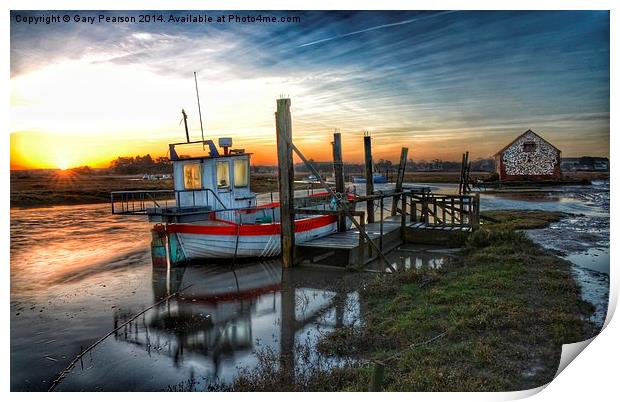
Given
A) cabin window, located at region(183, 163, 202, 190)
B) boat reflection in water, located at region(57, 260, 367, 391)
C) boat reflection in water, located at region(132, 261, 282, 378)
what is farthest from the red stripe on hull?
cabin window, located at region(183, 163, 202, 190)

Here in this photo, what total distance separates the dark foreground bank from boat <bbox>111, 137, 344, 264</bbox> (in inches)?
183

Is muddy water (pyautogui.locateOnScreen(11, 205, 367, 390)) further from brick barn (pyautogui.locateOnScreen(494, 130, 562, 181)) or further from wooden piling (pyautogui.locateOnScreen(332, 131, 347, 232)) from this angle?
brick barn (pyautogui.locateOnScreen(494, 130, 562, 181))

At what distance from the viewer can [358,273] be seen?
1077 centimetres

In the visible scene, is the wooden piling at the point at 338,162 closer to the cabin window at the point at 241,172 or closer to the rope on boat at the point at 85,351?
the cabin window at the point at 241,172

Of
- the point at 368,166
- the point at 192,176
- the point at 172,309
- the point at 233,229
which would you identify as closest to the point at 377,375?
the point at 172,309

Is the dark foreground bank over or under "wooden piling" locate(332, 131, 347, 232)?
under

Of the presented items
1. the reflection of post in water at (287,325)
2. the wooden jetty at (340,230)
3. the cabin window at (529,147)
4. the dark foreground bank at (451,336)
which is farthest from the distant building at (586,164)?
the reflection of post in water at (287,325)

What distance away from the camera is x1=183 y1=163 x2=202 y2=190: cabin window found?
13.4 meters

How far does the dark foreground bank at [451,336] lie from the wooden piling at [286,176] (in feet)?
8.86

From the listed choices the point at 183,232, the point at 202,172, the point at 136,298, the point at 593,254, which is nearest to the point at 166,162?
the point at 202,172

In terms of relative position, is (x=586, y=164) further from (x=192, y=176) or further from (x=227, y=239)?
(x=192, y=176)

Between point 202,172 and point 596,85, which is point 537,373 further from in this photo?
point 202,172

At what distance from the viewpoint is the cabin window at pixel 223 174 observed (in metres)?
13.4

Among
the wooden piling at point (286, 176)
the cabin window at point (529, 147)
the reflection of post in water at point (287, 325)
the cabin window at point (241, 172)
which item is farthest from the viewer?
the cabin window at point (241, 172)
